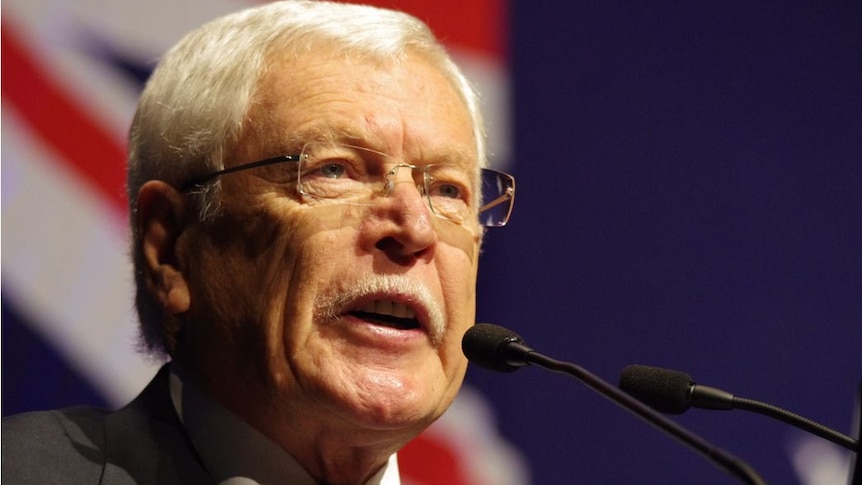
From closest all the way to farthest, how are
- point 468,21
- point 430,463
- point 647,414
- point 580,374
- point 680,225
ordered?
1. point 647,414
2. point 580,374
3. point 430,463
4. point 468,21
5. point 680,225

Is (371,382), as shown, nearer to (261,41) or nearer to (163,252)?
(163,252)

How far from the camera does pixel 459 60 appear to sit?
2.46 metres

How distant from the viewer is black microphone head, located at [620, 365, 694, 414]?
4.27ft

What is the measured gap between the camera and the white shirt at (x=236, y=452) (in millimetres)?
1666

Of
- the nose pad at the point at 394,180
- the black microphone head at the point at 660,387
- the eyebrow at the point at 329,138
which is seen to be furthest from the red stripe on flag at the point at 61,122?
the black microphone head at the point at 660,387

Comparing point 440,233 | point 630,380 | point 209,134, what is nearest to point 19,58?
point 209,134

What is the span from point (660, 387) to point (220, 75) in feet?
3.04

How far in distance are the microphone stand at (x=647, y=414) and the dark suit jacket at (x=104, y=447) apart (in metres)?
0.61

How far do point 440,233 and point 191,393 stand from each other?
0.51 m

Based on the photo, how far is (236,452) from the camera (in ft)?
5.50

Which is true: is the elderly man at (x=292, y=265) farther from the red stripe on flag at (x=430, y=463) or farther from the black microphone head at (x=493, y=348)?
the red stripe on flag at (x=430, y=463)

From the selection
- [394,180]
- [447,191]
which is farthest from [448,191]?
[394,180]

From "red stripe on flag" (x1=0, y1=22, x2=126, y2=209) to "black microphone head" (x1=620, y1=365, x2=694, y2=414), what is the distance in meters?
1.24

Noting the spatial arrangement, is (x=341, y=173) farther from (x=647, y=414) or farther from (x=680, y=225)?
(x=680, y=225)
